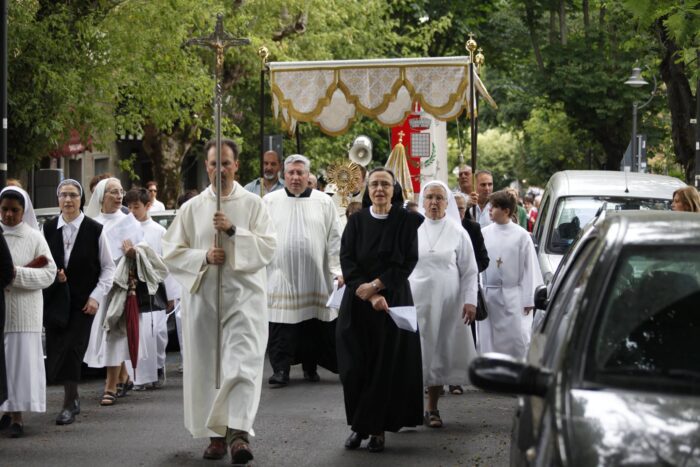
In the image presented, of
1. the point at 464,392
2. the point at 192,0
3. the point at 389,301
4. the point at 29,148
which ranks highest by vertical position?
the point at 192,0

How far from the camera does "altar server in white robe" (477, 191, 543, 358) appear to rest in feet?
41.3

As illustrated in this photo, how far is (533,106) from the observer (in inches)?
1619

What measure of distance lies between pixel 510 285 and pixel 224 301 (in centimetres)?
423

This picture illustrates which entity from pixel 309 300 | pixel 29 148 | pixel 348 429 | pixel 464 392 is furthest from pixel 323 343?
pixel 29 148

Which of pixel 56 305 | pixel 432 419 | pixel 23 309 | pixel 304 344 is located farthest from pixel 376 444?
pixel 304 344

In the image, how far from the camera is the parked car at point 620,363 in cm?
422

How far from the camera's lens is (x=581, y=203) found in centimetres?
1502

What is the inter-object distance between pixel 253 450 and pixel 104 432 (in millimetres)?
1416

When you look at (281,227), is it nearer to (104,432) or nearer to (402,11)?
(104,432)

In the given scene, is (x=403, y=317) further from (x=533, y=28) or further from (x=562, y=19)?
(x=562, y=19)

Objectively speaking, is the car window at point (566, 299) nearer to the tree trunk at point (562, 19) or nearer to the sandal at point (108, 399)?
the sandal at point (108, 399)

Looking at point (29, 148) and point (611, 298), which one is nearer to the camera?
point (611, 298)

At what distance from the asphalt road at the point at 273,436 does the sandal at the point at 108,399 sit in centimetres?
8

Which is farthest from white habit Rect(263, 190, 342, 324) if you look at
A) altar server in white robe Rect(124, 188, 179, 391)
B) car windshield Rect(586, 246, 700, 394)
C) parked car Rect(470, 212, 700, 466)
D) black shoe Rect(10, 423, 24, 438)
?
car windshield Rect(586, 246, 700, 394)
